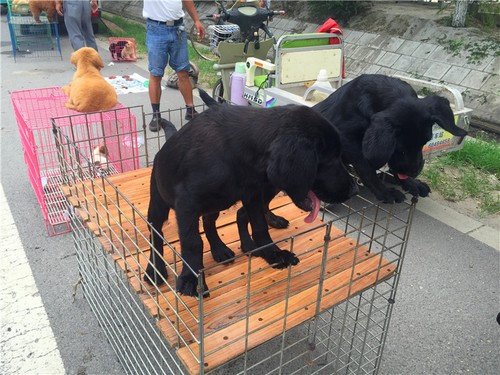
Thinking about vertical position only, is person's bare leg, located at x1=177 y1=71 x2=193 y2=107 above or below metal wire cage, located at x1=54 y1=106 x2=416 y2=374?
below

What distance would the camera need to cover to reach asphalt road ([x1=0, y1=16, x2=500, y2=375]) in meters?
2.27

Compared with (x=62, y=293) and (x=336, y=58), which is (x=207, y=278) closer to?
(x=62, y=293)

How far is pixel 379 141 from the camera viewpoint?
198 cm

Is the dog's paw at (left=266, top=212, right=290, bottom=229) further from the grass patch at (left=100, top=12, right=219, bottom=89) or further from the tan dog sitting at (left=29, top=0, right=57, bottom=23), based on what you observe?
the tan dog sitting at (left=29, top=0, right=57, bottom=23)

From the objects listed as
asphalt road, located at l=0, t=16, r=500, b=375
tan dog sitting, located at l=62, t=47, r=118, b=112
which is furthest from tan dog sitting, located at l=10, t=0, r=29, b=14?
asphalt road, located at l=0, t=16, r=500, b=375

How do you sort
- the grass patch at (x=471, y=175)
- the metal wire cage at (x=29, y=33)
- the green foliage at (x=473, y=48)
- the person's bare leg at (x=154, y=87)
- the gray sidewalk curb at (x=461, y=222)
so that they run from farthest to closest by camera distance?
the metal wire cage at (x=29, y=33)
the green foliage at (x=473, y=48)
the person's bare leg at (x=154, y=87)
the grass patch at (x=471, y=175)
the gray sidewalk curb at (x=461, y=222)

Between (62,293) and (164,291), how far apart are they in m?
1.24

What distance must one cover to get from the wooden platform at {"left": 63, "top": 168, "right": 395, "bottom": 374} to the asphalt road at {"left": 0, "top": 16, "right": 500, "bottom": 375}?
0.68m

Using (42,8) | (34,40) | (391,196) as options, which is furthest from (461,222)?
(34,40)

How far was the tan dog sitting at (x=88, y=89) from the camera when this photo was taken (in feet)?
11.6

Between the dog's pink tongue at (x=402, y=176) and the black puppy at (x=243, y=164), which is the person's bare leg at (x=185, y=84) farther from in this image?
the black puppy at (x=243, y=164)

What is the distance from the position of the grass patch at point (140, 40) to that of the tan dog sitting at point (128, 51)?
1.16ft

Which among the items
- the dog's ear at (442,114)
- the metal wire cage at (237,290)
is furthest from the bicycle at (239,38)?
the dog's ear at (442,114)

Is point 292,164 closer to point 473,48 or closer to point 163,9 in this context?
point 163,9
